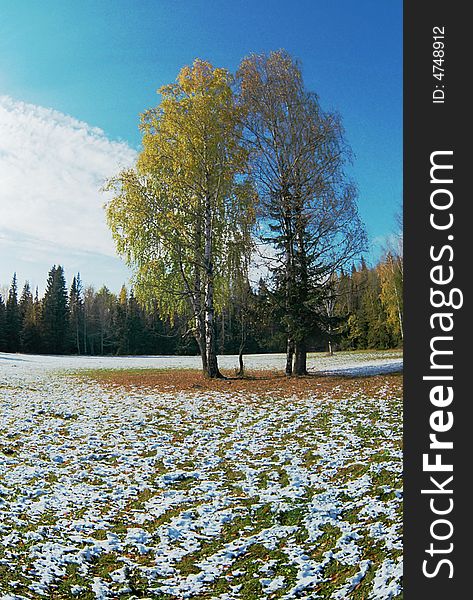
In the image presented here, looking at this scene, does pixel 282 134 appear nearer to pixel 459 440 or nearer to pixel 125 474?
pixel 125 474

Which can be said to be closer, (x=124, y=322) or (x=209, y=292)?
(x=209, y=292)


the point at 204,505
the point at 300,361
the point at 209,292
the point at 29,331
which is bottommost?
the point at 204,505

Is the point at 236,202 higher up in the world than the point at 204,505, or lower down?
higher up

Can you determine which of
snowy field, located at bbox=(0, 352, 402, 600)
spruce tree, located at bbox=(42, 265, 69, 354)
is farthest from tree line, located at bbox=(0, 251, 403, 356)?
snowy field, located at bbox=(0, 352, 402, 600)

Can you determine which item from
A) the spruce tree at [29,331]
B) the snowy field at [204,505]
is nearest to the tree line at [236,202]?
the snowy field at [204,505]

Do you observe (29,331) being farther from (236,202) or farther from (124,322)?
(236,202)

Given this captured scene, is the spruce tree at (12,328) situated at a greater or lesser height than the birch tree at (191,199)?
lesser

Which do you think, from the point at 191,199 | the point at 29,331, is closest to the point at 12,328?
the point at 29,331

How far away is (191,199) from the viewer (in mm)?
17344

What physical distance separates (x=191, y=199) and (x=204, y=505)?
1322 centimetres

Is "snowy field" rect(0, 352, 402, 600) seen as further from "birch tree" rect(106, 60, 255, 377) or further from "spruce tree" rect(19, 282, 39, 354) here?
"spruce tree" rect(19, 282, 39, 354)

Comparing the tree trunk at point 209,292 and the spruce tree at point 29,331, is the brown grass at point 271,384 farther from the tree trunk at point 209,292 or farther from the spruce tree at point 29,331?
the spruce tree at point 29,331

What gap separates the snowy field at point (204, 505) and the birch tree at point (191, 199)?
727 cm

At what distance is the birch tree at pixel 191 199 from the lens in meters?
16.8
